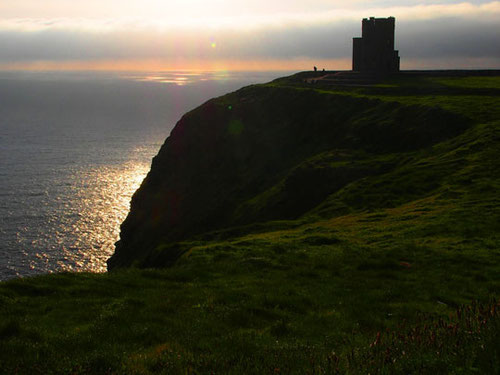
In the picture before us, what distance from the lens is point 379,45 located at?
10331 centimetres

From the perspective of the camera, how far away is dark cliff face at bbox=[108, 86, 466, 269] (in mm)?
51188

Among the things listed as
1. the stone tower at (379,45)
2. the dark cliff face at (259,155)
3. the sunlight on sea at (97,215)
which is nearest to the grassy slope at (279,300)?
the dark cliff face at (259,155)

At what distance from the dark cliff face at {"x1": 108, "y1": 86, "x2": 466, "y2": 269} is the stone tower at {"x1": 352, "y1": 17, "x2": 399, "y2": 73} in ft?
A: 89.9

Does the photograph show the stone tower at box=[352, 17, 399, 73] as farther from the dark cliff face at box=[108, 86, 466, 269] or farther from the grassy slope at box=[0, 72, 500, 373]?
the grassy slope at box=[0, 72, 500, 373]

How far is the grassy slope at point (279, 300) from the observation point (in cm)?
902

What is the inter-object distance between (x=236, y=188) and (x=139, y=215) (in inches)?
1241

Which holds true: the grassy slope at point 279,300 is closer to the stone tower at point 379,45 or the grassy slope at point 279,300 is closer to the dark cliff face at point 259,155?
the dark cliff face at point 259,155

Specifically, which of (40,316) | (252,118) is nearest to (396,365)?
(40,316)

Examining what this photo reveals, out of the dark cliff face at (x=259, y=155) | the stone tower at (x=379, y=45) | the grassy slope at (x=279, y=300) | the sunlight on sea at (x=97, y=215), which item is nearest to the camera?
the grassy slope at (x=279, y=300)

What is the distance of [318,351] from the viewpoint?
370 inches

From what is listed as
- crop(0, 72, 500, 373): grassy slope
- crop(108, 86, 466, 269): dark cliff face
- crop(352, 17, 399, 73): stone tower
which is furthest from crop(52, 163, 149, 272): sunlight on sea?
crop(352, 17, 399, 73): stone tower

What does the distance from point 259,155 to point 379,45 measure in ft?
156

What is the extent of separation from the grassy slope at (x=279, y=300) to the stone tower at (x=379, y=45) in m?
79.4

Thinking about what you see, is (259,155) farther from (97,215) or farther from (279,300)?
(279,300)
